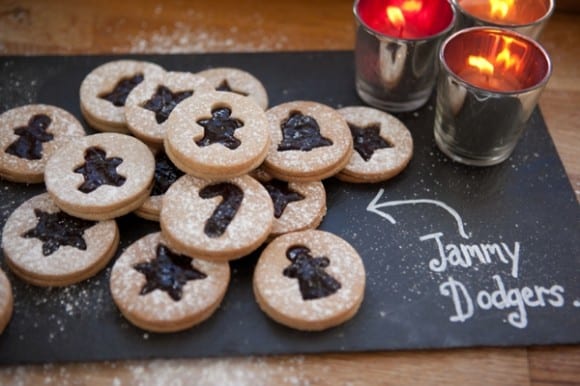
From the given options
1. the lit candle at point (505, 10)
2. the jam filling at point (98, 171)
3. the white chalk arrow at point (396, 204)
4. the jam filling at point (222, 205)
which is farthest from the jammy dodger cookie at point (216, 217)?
the lit candle at point (505, 10)

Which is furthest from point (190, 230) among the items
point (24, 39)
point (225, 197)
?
point (24, 39)

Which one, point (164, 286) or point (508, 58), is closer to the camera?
point (164, 286)

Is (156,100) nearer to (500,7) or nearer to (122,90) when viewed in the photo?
(122,90)

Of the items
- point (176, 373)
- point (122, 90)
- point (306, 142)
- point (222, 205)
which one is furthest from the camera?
point (122, 90)

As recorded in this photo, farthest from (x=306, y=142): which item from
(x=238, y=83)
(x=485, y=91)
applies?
(x=485, y=91)

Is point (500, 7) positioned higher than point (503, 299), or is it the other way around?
point (500, 7)

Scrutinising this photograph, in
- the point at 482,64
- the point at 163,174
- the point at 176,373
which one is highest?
the point at 482,64
